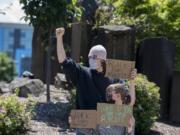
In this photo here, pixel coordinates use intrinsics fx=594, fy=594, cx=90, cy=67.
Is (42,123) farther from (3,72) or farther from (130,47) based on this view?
(3,72)

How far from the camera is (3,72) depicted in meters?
37.3

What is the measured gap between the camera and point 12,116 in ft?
27.6

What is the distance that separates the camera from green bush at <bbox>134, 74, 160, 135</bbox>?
9578 mm

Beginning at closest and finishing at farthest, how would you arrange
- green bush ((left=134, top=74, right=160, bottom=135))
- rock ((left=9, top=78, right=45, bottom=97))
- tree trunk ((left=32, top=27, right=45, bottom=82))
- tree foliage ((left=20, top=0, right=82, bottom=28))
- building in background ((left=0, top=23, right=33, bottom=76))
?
green bush ((left=134, top=74, right=160, bottom=135)) < tree foliage ((left=20, top=0, right=82, bottom=28)) < rock ((left=9, top=78, right=45, bottom=97)) < tree trunk ((left=32, top=27, right=45, bottom=82)) < building in background ((left=0, top=23, right=33, bottom=76))

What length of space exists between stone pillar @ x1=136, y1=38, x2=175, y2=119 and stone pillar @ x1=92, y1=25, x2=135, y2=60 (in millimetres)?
282

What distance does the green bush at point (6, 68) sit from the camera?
1464 inches

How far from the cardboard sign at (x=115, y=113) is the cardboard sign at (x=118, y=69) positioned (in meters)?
0.36

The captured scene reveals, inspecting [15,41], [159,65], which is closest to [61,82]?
[159,65]

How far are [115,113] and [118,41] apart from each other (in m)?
6.41

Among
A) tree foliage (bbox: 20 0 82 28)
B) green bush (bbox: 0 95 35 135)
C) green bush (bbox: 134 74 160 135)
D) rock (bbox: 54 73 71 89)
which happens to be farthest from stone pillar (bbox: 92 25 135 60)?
green bush (bbox: 0 95 35 135)

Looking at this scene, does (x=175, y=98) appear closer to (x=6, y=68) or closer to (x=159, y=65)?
(x=159, y=65)

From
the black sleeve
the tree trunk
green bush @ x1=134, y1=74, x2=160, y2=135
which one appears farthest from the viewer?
the tree trunk

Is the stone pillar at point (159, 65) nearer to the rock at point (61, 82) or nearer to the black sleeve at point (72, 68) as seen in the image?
the rock at point (61, 82)

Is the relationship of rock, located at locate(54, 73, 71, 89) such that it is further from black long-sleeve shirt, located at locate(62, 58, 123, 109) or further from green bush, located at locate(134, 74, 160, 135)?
black long-sleeve shirt, located at locate(62, 58, 123, 109)
